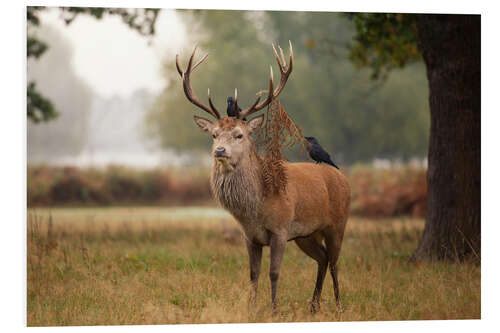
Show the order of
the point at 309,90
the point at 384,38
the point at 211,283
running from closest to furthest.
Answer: the point at 211,283 < the point at 384,38 < the point at 309,90

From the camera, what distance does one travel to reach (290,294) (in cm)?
602

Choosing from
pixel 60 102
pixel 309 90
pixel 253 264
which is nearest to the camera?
pixel 253 264

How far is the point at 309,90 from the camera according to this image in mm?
19922

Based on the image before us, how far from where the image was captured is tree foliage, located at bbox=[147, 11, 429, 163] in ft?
61.6

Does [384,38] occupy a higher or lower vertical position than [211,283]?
higher

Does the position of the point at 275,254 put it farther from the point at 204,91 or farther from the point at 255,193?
the point at 204,91

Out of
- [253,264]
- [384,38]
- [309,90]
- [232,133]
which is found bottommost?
[253,264]

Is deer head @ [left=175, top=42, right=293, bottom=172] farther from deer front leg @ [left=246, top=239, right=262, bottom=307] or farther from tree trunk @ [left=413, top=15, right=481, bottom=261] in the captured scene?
tree trunk @ [left=413, top=15, right=481, bottom=261]

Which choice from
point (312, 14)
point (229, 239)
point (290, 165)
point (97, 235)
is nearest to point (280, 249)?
point (290, 165)

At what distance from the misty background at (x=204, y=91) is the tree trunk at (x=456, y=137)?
9297 mm

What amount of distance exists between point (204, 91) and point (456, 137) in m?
11.6

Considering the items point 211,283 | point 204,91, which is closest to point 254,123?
point 211,283

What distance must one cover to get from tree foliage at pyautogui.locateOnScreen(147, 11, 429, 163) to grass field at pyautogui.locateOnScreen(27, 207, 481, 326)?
9.96m

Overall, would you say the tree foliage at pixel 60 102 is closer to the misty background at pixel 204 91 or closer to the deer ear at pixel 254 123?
the misty background at pixel 204 91
